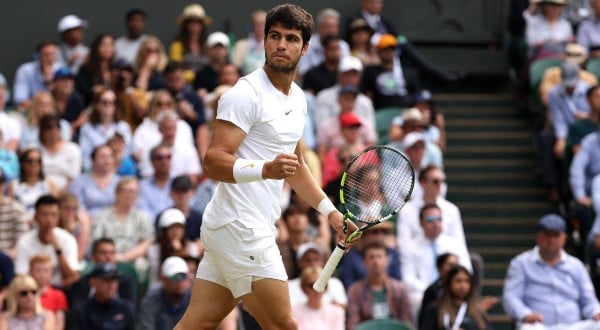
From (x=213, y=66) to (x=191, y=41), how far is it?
1.63 ft

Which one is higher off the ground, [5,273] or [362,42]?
[362,42]

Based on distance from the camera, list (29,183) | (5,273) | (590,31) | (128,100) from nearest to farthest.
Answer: (5,273)
(29,183)
(128,100)
(590,31)

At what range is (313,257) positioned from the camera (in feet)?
38.0

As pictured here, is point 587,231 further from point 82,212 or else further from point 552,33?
point 82,212

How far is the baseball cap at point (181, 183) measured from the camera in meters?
12.4

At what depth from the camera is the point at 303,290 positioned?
1138 cm

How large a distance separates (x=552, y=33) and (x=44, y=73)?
5535 millimetres

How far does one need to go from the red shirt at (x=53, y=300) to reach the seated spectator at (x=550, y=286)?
11.9ft

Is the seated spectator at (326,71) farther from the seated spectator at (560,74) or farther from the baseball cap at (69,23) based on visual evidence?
the baseball cap at (69,23)

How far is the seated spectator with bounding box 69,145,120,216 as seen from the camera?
1269 cm

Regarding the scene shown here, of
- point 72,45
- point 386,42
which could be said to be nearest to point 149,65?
point 72,45

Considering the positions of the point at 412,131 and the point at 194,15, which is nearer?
the point at 412,131

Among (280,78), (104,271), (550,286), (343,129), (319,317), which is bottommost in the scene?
(550,286)

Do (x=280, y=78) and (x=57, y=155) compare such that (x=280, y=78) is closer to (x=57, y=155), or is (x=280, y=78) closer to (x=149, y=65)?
(x=57, y=155)
